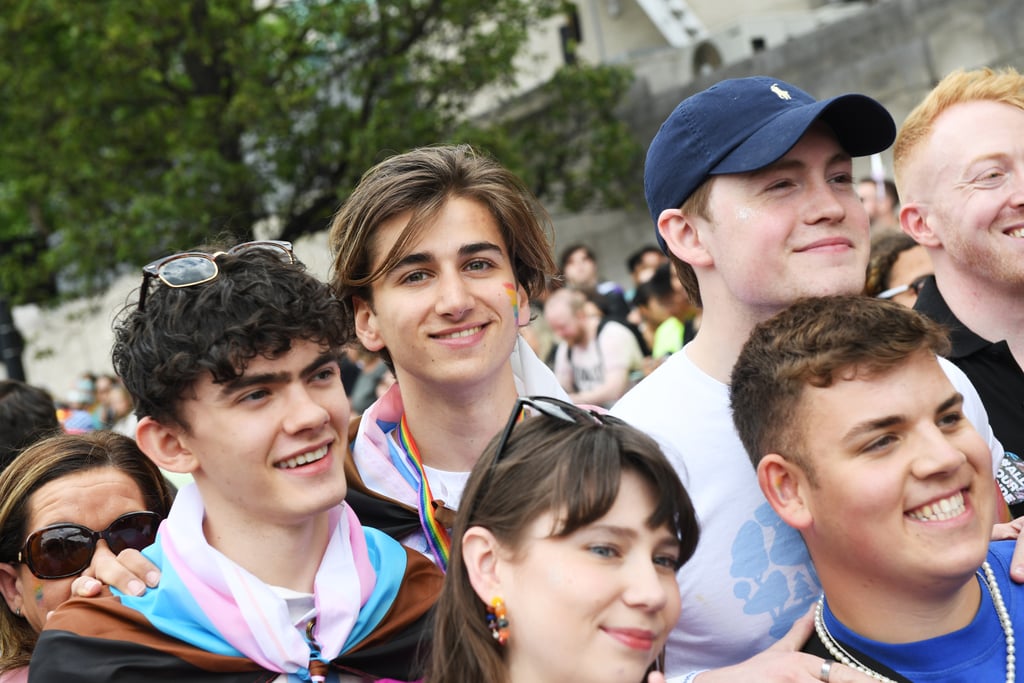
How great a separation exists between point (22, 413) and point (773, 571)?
370 cm

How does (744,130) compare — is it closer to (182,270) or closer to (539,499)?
(539,499)

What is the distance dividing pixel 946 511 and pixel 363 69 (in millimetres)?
12764

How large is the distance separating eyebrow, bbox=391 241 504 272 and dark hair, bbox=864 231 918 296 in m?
2.76

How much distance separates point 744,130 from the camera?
2.94 m

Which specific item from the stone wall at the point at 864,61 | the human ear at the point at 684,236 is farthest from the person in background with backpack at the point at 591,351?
the human ear at the point at 684,236

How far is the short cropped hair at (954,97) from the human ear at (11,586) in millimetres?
3041

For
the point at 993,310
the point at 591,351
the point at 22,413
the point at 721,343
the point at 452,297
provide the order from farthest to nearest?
1. the point at 591,351
2. the point at 22,413
3. the point at 993,310
4. the point at 452,297
5. the point at 721,343

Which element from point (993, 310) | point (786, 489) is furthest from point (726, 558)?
point (993, 310)

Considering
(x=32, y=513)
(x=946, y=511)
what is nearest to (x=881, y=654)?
(x=946, y=511)

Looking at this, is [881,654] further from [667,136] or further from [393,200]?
[393,200]

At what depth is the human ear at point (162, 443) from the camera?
279 centimetres

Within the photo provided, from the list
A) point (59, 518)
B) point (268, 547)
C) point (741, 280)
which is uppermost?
point (741, 280)

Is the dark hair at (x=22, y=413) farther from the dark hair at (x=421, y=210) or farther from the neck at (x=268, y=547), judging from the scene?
the neck at (x=268, y=547)

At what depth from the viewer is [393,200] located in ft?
11.1
